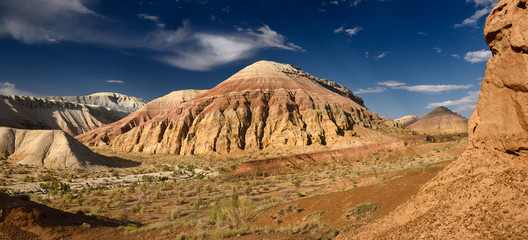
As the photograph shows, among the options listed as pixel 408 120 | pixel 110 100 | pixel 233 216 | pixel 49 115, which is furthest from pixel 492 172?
pixel 110 100

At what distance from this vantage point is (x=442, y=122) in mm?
95312

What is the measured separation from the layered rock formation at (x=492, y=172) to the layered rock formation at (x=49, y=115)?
94.1m

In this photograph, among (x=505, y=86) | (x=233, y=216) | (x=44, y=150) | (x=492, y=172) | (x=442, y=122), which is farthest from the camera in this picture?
(x=442, y=122)

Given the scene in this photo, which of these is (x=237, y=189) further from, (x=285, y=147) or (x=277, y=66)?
(x=277, y=66)

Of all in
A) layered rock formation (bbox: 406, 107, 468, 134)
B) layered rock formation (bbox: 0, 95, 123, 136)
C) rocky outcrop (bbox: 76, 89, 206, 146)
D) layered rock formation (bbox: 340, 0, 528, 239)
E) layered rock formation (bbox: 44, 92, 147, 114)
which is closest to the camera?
layered rock formation (bbox: 340, 0, 528, 239)

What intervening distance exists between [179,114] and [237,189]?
50104mm

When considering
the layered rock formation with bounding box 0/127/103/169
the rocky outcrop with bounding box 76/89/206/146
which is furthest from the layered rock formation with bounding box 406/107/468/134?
the layered rock formation with bounding box 0/127/103/169

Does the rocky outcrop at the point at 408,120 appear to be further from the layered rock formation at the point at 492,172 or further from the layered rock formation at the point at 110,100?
the layered rock formation at the point at 110,100

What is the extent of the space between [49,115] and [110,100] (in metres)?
91.6

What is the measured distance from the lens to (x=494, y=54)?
7066 mm

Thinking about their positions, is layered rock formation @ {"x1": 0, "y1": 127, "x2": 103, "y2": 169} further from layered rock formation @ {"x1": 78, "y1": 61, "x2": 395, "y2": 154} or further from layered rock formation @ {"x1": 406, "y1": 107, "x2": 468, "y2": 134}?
layered rock formation @ {"x1": 406, "y1": 107, "x2": 468, "y2": 134}

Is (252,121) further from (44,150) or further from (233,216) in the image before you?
(233,216)

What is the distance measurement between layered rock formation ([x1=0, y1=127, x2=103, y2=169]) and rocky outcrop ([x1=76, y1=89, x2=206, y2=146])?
37460 mm

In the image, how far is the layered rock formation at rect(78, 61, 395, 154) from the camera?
181 ft
